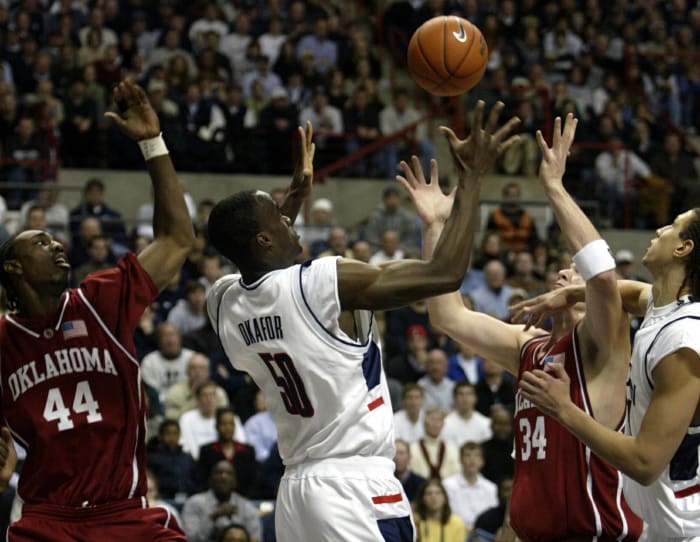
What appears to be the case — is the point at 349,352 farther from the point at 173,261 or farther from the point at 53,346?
the point at 53,346

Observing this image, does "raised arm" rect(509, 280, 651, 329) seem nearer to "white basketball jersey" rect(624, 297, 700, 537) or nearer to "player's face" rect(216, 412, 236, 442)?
"white basketball jersey" rect(624, 297, 700, 537)

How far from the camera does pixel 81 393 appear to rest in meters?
5.31

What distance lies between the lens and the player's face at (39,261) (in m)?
5.35

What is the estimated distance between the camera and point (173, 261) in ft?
17.9

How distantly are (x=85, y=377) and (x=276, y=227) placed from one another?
3.34 feet

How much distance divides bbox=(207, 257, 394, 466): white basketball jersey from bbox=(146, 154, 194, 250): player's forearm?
381 millimetres

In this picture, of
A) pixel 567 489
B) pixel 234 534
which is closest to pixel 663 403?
pixel 567 489

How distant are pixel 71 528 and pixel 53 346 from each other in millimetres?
755

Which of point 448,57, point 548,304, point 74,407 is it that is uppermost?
point 448,57

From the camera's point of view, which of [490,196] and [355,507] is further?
[490,196]

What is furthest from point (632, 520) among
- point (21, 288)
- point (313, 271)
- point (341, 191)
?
point (341, 191)

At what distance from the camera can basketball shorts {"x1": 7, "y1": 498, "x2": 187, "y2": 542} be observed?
5199mm

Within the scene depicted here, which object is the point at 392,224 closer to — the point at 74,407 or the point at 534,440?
the point at 534,440

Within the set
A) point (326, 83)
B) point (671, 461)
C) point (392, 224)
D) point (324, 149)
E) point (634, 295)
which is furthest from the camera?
point (326, 83)
